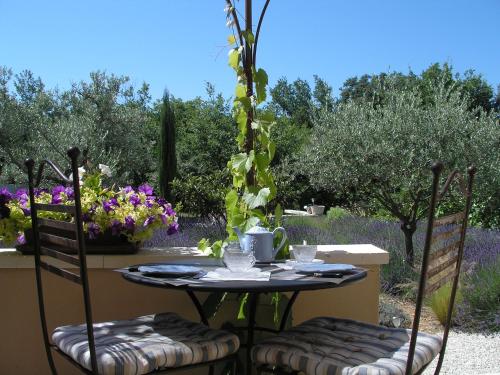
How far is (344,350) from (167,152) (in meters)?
9.47

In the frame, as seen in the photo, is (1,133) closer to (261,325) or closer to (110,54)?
(110,54)

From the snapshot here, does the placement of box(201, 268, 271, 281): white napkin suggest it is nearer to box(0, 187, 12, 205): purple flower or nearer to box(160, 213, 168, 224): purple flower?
box(160, 213, 168, 224): purple flower

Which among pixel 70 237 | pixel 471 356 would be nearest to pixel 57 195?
pixel 70 237

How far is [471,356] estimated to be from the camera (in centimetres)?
327

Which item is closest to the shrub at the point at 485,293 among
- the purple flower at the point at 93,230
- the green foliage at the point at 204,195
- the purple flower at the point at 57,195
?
the purple flower at the point at 93,230

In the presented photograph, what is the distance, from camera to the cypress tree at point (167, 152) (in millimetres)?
10656

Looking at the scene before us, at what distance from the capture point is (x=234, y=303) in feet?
7.82

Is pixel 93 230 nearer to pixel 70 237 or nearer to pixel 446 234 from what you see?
pixel 70 237

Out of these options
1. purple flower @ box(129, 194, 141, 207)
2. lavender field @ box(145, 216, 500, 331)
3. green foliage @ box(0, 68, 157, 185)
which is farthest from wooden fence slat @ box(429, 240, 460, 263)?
green foliage @ box(0, 68, 157, 185)

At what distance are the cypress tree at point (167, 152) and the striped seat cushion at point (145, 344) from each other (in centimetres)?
876

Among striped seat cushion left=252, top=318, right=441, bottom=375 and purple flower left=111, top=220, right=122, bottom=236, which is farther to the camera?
purple flower left=111, top=220, right=122, bottom=236

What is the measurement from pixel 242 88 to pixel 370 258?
0.92 m

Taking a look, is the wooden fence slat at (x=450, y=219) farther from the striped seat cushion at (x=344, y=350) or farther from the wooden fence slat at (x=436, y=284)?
the striped seat cushion at (x=344, y=350)

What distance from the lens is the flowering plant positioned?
2262mm
